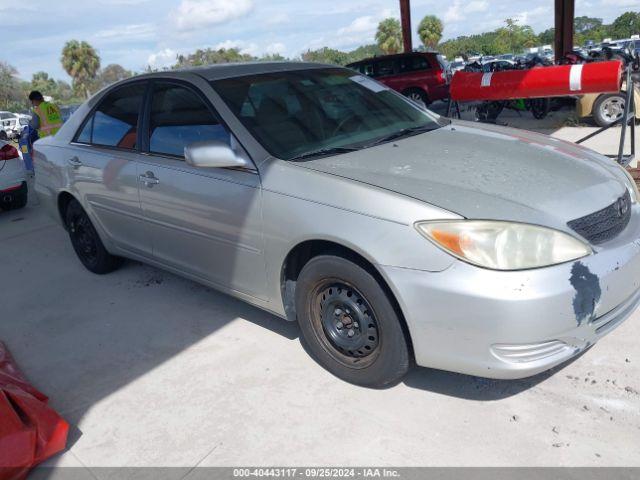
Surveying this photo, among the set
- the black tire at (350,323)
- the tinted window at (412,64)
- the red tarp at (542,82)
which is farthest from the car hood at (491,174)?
the tinted window at (412,64)

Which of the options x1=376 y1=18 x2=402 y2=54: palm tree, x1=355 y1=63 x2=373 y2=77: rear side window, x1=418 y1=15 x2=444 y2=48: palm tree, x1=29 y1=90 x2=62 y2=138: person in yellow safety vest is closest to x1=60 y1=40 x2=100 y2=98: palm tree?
x1=376 y1=18 x2=402 y2=54: palm tree

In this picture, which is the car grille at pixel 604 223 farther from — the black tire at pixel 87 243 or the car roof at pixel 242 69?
the black tire at pixel 87 243

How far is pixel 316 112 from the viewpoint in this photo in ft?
11.7

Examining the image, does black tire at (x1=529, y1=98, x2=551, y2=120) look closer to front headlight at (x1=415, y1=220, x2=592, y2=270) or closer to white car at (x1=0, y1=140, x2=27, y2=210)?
white car at (x1=0, y1=140, x2=27, y2=210)

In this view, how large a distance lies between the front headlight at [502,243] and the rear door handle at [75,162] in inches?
127

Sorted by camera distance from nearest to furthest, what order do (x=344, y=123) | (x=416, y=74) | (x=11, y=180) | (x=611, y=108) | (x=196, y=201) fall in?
(x=196, y=201) < (x=344, y=123) < (x=11, y=180) < (x=611, y=108) < (x=416, y=74)

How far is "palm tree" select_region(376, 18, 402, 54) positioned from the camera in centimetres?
6169

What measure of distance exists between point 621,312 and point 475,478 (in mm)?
1036

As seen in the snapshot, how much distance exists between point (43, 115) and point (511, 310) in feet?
30.8

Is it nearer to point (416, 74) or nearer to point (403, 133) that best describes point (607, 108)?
point (416, 74)

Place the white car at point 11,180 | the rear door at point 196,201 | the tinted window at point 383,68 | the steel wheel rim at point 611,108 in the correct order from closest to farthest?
the rear door at point 196,201 → the white car at point 11,180 → the steel wheel rim at point 611,108 → the tinted window at point 383,68

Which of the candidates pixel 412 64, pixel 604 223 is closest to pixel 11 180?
pixel 604 223

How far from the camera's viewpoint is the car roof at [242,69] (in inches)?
Result: 149

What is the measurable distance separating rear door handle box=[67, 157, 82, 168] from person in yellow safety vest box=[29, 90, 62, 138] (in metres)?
5.56
